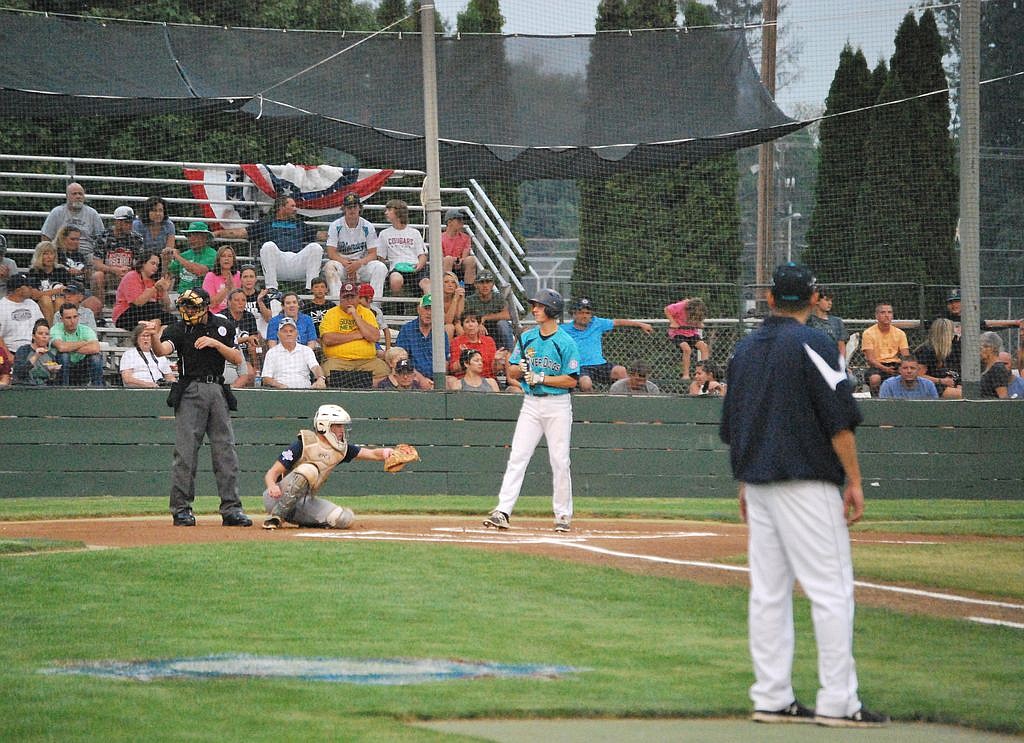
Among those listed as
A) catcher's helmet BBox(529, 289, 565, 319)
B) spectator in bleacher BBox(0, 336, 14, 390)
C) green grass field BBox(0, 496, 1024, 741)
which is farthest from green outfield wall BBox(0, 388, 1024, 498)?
green grass field BBox(0, 496, 1024, 741)

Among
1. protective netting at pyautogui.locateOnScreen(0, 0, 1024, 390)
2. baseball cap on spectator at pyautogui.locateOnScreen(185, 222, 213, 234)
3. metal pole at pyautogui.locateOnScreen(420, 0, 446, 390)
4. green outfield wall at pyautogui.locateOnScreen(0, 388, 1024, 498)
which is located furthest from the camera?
protective netting at pyautogui.locateOnScreen(0, 0, 1024, 390)

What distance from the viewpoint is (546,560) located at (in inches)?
410

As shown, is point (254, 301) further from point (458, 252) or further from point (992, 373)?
point (992, 373)

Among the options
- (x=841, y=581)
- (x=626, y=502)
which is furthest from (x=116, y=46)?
(x=841, y=581)

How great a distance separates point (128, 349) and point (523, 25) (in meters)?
7.60

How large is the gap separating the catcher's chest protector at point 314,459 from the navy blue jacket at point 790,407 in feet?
23.3

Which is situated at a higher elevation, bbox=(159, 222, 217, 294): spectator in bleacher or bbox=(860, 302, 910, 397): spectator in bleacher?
bbox=(159, 222, 217, 294): spectator in bleacher

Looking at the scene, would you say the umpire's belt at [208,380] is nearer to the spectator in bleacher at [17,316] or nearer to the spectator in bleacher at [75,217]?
the spectator in bleacher at [17,316]

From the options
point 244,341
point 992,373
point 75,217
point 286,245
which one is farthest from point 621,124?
point 75,217

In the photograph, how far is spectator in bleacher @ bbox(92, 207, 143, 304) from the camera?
703 inches

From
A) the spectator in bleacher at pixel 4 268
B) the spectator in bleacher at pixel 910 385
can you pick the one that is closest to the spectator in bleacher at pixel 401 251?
the spectator in bleacher at pixel 4 268

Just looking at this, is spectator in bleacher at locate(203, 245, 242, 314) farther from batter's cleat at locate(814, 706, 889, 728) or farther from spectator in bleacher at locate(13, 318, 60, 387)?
batter's cleat at locate(814, 706, 889, 728)

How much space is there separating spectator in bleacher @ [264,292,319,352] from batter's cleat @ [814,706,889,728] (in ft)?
39.8

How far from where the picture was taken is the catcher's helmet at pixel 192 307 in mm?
12352
